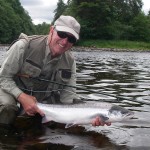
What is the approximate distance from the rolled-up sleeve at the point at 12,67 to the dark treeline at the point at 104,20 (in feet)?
254

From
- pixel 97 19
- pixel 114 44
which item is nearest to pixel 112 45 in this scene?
pixel 114 44

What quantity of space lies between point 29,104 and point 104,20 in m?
83.7

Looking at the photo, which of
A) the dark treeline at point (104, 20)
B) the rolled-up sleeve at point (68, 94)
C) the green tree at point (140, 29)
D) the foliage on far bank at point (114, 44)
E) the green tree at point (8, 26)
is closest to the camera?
the rolled-up sleeve at point (68, 94)

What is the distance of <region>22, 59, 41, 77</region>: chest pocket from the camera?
653cm

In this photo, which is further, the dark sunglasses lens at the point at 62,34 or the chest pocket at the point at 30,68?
the chest pocket at the point at 30,68

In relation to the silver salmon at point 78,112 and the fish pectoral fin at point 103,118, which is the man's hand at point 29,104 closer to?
the silver salmon at point 78,112

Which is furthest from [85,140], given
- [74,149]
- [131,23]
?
[131,23]

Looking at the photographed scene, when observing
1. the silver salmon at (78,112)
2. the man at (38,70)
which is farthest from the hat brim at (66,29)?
the silver salmon at (78,112)

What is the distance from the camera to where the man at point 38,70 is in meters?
6.16

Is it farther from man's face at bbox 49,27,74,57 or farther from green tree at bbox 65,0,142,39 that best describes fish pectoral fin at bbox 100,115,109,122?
green tree at bbox 65,0,142,39

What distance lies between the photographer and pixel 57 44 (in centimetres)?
625

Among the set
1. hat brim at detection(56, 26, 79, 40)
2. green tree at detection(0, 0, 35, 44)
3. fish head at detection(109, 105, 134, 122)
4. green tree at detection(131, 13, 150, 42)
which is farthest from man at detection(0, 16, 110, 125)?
green tree at detection(0, 0, 35, 44)

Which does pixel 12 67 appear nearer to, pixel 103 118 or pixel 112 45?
pixel 103 118

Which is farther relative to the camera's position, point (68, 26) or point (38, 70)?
point (38, 70)
